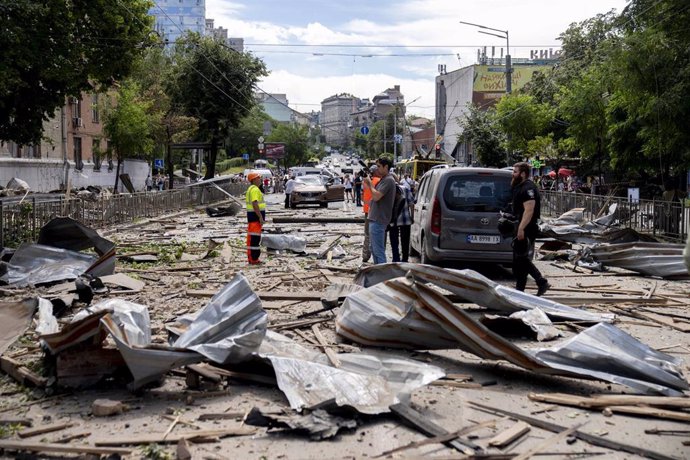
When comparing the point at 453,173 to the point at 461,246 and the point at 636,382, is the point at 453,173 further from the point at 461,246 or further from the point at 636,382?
the point at 636,382

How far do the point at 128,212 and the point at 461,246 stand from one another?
56.9 feet

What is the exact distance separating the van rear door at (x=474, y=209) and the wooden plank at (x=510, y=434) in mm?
7978

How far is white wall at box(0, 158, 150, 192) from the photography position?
4012cm

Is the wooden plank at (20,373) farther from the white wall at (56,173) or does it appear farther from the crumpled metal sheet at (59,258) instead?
the white wall at (56,173)

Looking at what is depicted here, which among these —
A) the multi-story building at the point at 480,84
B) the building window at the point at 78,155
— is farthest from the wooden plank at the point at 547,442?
the multi-story building at the point at 480,84

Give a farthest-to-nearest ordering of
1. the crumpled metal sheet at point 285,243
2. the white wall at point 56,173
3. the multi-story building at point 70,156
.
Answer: the multi-story building at point 70,156 < the white wall at point 56,173 < the crumpled metal sheet at point 285,243

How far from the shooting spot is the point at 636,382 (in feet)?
19.4

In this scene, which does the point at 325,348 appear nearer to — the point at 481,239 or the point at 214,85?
the point at 481,239

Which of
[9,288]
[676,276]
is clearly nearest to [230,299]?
[9,288]

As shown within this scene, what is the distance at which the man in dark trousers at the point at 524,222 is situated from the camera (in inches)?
402

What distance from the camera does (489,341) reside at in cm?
643

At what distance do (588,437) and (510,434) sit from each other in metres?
0.51

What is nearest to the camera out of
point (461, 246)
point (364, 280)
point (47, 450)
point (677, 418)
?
point (47, 450)

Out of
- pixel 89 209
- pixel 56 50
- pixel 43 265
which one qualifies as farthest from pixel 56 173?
pixel 43 265
